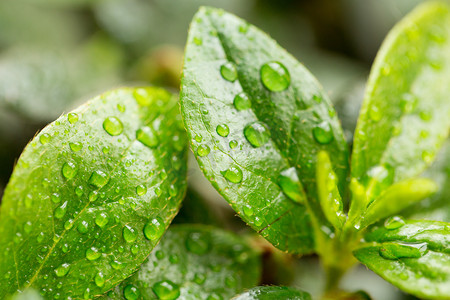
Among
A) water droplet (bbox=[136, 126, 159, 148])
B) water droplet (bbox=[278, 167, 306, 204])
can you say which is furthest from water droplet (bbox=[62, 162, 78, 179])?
water droplet (bbox=[278, 167, 306, 204])

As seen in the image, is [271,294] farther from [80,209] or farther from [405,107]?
[405,107]

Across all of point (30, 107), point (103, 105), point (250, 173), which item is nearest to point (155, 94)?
point (103, 105)

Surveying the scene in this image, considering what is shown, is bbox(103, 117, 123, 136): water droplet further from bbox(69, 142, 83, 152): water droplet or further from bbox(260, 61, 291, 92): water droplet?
bbox(260, 61, 291, 92): water droplet

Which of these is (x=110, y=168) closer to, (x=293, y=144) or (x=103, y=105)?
(x=103, y=105)

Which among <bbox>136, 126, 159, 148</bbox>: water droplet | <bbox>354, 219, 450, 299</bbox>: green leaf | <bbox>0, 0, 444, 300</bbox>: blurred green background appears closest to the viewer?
<bbox>354, 219, 450, 299</bbox>: green leaf

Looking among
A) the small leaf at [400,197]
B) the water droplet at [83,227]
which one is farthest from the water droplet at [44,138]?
the small leaf at [400,197]
